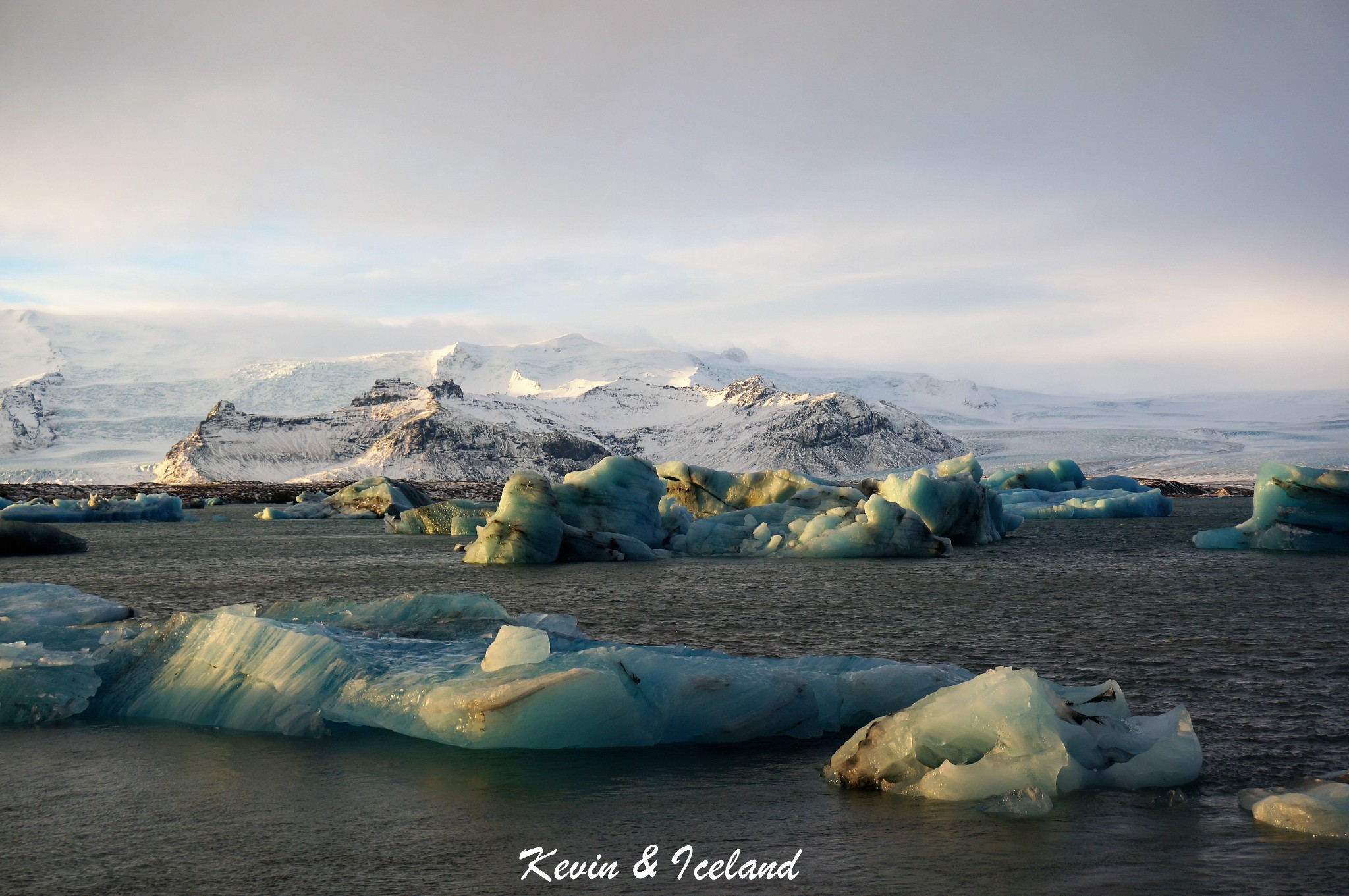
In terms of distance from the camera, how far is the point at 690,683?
5902 millimetres

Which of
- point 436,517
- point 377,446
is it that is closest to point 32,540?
point 436,517

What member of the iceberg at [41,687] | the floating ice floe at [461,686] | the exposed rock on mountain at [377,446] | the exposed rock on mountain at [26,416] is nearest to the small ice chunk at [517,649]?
the floating ice floe at [461,686]

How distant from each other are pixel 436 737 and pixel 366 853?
181 centimetres

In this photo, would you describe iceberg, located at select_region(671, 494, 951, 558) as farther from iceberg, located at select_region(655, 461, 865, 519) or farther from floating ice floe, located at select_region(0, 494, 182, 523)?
floating ice floe, located at select_region(0, 494, 182, 523)

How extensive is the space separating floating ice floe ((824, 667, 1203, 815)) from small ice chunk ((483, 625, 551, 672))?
6.00ft

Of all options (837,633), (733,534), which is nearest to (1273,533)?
(733,534)

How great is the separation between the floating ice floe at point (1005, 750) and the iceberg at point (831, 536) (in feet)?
49.2

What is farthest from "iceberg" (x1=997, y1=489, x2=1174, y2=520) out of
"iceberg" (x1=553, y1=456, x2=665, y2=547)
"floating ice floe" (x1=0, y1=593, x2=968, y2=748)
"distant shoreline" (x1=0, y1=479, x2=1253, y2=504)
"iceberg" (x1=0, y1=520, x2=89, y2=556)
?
"distant shoreline" (x1=0, y1=479, x2=1253, y2=504)

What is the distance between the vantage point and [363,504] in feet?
142

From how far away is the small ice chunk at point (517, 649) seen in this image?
6.12 m

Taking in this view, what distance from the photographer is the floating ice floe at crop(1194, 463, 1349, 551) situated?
765 inches

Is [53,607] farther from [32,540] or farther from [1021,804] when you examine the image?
[32,540]

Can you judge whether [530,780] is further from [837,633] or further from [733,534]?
[733,534]

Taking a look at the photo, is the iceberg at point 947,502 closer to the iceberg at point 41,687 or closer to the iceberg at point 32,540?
the iceberg at point 41,687
